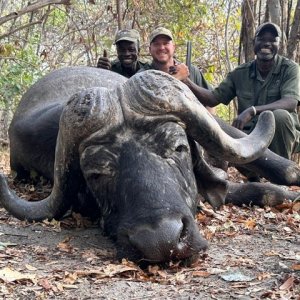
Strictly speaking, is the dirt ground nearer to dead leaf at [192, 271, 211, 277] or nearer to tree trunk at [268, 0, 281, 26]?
dead leaf at [192, 271, 211, 277]

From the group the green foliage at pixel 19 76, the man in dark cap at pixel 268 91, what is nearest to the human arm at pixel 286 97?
the man in dark cap at pixel 268 91

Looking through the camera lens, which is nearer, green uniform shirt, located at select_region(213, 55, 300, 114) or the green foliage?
green uniform shirt, located at select_region(213, 55, 300, 114)

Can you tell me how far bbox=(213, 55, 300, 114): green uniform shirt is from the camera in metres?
6.98

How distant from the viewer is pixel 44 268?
3.49 metres

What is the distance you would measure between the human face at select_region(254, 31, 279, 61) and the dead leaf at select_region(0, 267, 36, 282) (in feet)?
15.1

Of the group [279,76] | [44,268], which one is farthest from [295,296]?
[279,76]

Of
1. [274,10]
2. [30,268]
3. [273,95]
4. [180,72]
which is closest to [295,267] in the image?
[30,268]

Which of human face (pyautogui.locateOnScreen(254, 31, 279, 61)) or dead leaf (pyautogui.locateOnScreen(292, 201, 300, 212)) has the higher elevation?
human face (pyautogui.locateOnScreen(254, 31, 279, 61))

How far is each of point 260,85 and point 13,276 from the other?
4.67 meters

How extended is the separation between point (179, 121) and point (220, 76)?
12446 mm

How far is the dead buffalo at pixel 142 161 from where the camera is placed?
342 cm

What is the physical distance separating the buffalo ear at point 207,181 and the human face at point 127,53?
11.9 feet

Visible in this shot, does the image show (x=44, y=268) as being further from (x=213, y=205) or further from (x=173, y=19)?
(x=173, y=19)

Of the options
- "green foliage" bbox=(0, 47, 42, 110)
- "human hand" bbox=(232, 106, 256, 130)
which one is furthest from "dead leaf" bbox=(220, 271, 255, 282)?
"green foliage" bbox=(0, 47, 42, 110)
